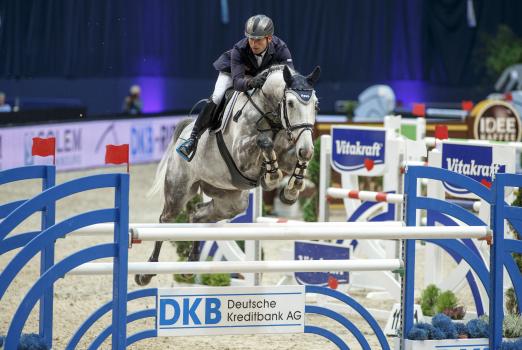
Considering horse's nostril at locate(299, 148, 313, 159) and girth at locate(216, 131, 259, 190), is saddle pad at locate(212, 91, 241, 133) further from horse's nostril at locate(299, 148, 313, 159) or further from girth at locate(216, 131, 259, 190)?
horse's nostril at locate(299, 148, 313, 159)

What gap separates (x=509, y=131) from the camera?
36.8ft

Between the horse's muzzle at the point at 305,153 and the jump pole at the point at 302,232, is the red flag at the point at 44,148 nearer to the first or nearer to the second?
the jump pole at the point at 302,232

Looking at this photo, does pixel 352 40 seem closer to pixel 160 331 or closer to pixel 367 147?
pixel 367 147

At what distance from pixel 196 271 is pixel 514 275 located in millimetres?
1631

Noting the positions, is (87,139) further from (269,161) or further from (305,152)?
(305,152)

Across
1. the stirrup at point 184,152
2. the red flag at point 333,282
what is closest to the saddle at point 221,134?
the stirrup at point 184,152

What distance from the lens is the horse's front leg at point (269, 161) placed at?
5613 mm

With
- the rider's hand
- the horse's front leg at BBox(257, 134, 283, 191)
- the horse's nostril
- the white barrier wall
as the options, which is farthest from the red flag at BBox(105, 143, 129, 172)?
the white barrier wall

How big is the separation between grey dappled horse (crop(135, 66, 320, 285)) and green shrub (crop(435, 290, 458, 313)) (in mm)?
1592

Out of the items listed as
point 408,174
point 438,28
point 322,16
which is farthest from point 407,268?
point 438,28

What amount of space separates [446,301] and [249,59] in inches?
89.3

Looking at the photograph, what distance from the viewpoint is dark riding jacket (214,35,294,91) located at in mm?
5949

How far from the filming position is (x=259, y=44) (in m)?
5.89

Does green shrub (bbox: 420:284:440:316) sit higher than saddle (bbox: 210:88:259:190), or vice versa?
saddle (bbox: 210:88:259:190)
